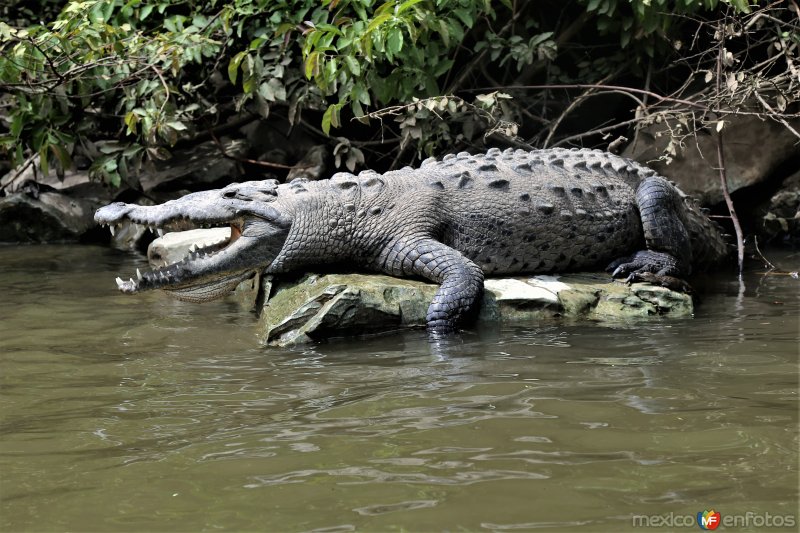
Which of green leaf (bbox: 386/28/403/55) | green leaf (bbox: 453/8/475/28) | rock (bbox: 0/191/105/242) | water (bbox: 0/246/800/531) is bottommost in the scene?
water (bbox: 0/246/800/531)

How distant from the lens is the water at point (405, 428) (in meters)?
2.45

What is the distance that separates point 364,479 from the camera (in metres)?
2.67

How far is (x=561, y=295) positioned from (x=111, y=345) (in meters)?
2.48

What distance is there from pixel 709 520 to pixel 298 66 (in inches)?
261

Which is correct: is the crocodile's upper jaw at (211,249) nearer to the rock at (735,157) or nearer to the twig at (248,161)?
the twig at (248,161)

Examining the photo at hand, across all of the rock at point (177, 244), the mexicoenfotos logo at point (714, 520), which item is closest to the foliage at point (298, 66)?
the rock at point (177, 244)

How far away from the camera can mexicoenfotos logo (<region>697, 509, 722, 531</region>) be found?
2295 millimetres

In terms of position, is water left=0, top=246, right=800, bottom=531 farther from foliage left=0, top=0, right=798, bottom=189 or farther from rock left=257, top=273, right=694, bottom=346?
foliage left=0, top=0, right=798, bottom=189

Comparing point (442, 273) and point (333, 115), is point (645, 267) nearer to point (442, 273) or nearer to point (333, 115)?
point (442, 273)

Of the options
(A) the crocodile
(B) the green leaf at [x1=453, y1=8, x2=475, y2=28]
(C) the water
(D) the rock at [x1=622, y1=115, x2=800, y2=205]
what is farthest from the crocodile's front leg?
(D) the rock at [x1=622, y1=115, x2=800, y2=205]

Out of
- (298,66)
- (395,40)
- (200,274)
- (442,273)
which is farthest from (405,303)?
(298,66)

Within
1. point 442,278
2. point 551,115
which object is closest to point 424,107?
point 551,115

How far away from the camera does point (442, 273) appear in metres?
5.19

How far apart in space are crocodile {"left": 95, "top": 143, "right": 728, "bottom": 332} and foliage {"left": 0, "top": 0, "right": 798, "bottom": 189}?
1165 millimetres
